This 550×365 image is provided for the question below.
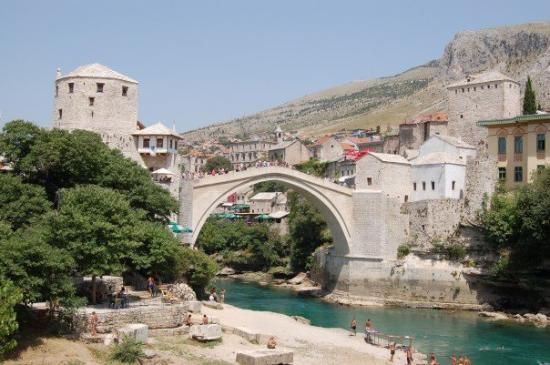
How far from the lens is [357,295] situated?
4238 cm

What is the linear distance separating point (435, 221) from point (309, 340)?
60.2 feet

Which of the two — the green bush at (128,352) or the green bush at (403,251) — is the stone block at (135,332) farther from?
the green bush at (403,251)

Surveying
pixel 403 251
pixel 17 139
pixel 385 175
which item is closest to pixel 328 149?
pixel 385 175

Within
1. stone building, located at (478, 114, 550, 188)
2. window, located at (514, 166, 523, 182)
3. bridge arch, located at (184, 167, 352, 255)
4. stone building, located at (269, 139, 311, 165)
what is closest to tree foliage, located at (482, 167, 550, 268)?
stone building, located at (478, 114, 550, 188)

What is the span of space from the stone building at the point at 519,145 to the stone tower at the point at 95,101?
23.5m

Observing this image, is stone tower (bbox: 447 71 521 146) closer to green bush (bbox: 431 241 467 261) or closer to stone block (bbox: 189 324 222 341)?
green bush (bbox: 431 241 467 261)

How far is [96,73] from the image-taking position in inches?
1513

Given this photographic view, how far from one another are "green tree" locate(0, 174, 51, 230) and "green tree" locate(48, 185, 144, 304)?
2.03 metres

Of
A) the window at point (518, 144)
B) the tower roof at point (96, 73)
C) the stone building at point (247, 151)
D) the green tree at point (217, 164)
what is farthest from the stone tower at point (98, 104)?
the stone building at point (247, 151)

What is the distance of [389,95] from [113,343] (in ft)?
477

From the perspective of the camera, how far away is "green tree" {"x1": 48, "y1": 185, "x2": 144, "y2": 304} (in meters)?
22.8

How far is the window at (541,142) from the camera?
42.9m

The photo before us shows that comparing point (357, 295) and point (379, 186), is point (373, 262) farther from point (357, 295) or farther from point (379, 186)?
point (379, 186)

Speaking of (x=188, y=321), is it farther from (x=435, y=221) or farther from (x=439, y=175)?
(x=439, y=175)
